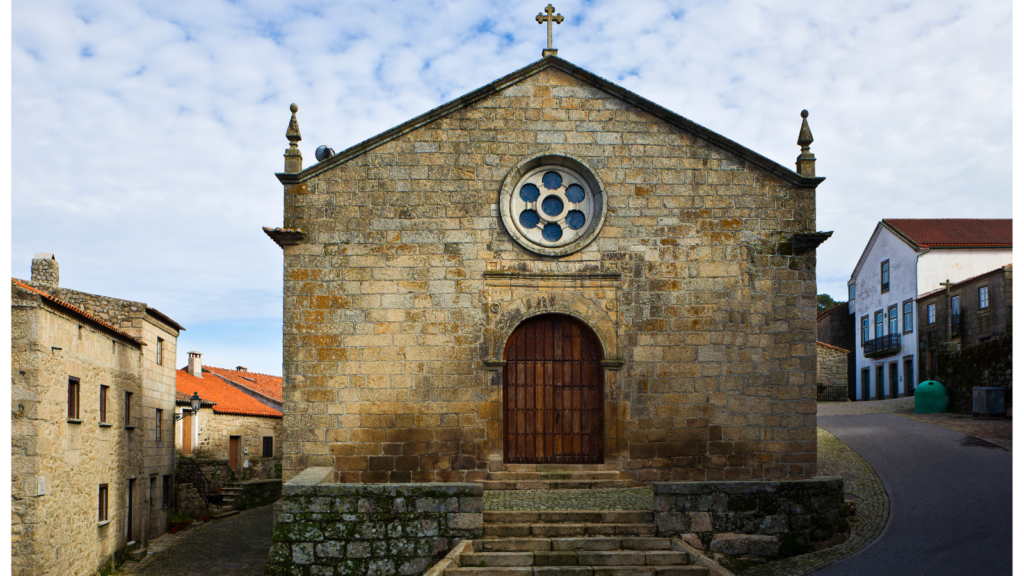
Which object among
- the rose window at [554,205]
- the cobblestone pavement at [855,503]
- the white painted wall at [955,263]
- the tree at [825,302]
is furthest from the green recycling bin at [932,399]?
the tree at [825,302]

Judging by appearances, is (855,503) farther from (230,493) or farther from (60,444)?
(230,493)

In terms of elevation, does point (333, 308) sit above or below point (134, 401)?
above

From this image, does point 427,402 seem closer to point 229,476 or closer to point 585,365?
point 585,365

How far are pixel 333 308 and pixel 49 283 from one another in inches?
411

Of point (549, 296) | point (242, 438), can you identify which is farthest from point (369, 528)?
point (242, 438)

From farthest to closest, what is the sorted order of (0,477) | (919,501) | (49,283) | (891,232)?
(891,232) → (49,283) → (919,501) → (0,477)

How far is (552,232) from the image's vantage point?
12.5 meters

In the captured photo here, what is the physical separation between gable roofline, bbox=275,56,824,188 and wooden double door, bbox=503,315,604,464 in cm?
373

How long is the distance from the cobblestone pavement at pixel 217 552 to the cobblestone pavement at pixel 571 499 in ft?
19.0

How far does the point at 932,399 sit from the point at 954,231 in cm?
1428

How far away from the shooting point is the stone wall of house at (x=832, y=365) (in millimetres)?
35719

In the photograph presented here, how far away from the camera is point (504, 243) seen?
12242 millimetres

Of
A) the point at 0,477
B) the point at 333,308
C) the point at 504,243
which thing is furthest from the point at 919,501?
the point at 0,477

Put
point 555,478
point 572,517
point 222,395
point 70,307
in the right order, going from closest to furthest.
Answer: point 572,517, point 555,478, point 70,307, point 222,395
